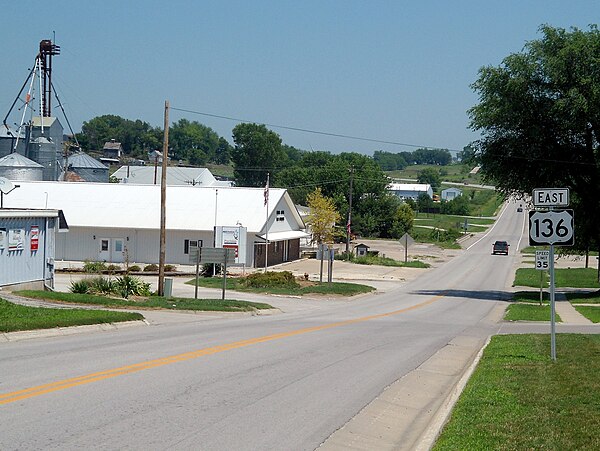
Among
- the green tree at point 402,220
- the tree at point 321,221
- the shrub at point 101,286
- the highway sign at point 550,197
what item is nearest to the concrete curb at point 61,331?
the shrub at point 101,286

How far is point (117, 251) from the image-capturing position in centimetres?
6166

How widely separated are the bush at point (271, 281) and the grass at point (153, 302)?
12.7m

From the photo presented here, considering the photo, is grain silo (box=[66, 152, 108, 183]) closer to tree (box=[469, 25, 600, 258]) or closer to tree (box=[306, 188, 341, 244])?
tree (box=[306, 188, 341, 244])

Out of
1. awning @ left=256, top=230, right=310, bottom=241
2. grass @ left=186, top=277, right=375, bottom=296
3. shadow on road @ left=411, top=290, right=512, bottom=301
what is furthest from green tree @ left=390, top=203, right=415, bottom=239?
grass @ left=186, top=277, right=375, bottom=296

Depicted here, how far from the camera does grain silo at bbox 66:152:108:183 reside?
306 feet

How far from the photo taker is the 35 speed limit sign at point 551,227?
50.9 ft

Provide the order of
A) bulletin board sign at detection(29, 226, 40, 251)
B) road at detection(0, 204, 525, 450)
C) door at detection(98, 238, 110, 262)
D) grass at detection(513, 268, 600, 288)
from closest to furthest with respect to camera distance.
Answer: road at detection(0, 204, 525, 450), bulletin board sign at detection(29, 226, 40, 251), grass at detection(513, 268, 600, 288), door at detection(98, 238, 110, 262)

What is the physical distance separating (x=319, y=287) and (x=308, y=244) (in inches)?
1764

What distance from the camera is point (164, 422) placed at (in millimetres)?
9984

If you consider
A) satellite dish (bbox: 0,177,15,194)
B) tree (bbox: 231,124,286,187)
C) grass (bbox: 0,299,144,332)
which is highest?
tree (bbox: 231,124,286,187)

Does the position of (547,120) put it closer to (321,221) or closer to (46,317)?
(46,317)

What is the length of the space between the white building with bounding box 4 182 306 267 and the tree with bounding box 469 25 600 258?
69.3 feet

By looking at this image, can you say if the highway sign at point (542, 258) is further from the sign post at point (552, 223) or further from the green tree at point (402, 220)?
the green tree at point (402, 220)

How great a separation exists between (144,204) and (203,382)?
171 feet
